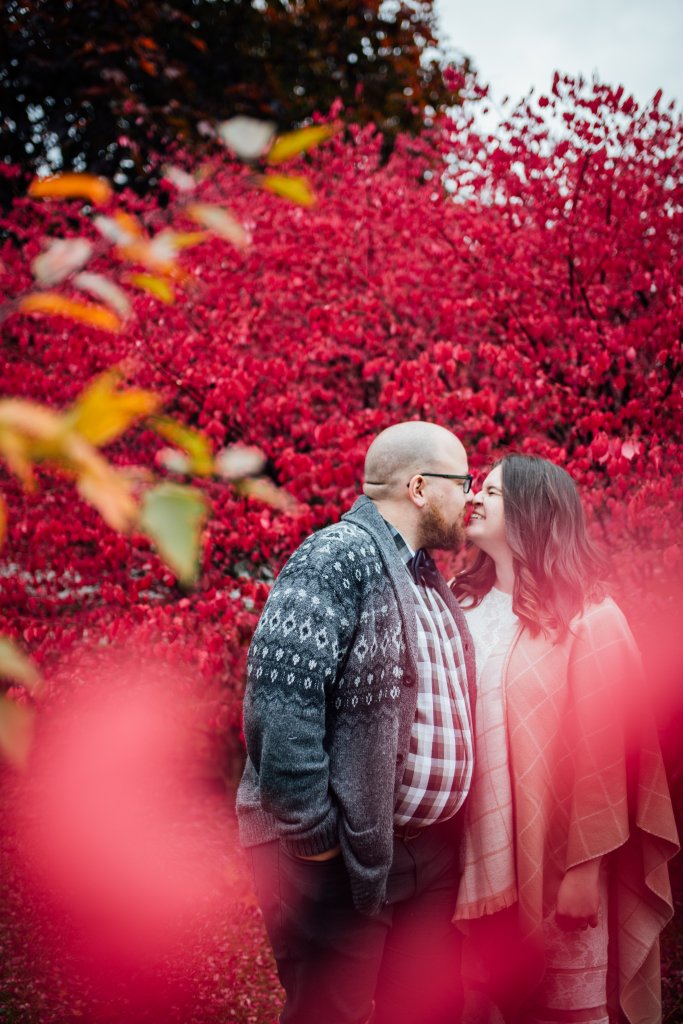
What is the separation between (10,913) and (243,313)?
4140 millimetres

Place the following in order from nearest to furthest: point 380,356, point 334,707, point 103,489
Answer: point 103,489 → point 334,707 → point 380,356

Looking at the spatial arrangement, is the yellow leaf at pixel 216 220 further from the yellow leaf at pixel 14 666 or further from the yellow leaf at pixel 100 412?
the yellow leaf at pixel 14 666

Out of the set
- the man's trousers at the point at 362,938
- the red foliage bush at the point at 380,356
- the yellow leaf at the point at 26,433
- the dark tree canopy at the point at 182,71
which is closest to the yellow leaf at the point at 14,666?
the yellow leaf at the point at 26,433

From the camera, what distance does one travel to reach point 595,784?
2135mm

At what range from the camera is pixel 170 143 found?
8320 millimetres

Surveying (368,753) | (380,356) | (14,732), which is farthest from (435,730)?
(380,356)

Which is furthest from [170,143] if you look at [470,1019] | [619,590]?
[470,1019]

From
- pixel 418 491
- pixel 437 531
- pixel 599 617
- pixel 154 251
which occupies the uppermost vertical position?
pixel 154 251

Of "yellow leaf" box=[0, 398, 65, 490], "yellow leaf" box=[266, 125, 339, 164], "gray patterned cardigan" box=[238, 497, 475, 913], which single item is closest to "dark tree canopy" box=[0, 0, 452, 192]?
"gray patterned cardigan" box=[238, 497, 475, 913]

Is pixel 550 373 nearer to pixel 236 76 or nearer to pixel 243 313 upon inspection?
pixel 243 313

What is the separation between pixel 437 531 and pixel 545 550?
46 centimetres

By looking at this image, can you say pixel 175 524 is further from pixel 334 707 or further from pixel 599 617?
pixel 599 617

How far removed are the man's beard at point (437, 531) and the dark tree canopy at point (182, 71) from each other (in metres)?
6.92

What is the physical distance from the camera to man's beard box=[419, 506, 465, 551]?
2090 mm
